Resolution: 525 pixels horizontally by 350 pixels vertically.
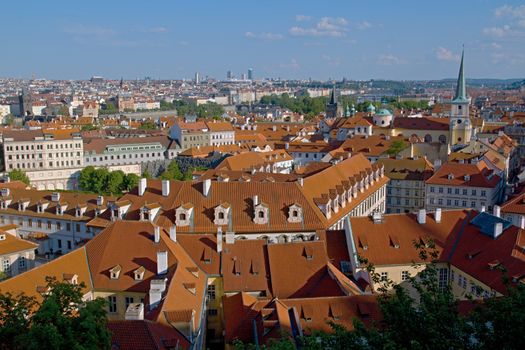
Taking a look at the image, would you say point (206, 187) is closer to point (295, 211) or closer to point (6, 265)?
point (295, 211)

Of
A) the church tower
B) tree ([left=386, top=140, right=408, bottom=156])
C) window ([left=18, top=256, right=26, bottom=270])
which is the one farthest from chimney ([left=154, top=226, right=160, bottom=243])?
the church tower

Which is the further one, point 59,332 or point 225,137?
point 225,137

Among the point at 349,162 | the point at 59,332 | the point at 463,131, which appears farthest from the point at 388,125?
the point at 59,332

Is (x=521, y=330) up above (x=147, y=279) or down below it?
above

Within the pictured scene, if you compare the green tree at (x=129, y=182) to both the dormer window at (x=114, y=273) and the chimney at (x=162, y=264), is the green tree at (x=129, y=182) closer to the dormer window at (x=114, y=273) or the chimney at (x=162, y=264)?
the dormer window at (x=114, y=273)

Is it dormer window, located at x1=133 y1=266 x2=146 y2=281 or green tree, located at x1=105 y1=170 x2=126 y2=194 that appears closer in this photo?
dormer window, located at x1=133 y1=266 x2=146 y2=281

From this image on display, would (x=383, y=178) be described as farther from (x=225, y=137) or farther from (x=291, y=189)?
(x=225, y=137)

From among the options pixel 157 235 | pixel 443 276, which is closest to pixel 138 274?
pixel 157 235

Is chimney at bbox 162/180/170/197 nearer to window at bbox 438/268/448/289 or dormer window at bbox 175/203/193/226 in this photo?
dormer window at bbox 175/203/193/226
